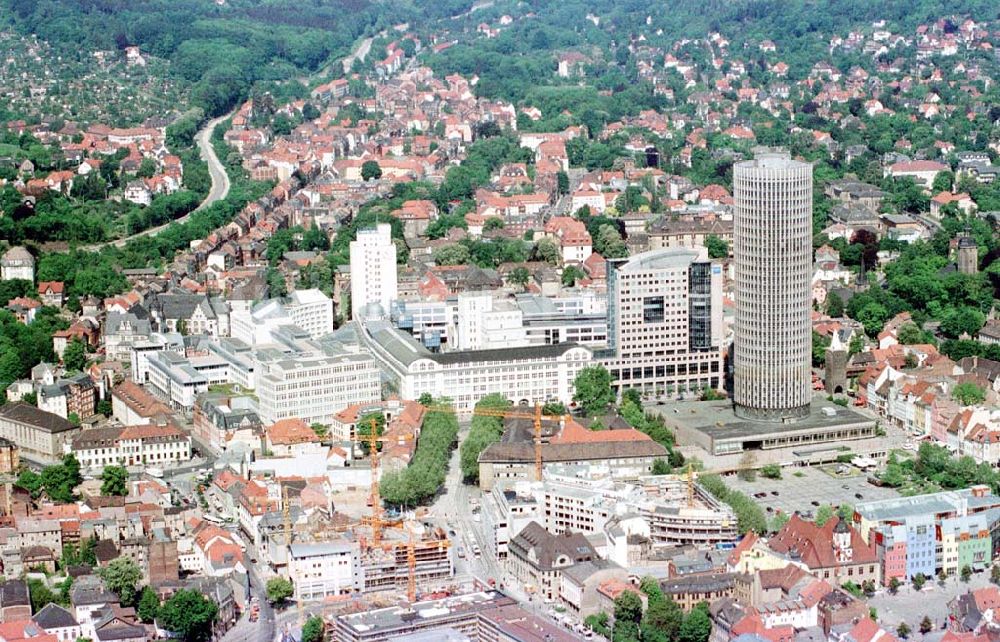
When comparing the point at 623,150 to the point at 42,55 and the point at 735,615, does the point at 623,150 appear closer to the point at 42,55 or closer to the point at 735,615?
the point at 42,55

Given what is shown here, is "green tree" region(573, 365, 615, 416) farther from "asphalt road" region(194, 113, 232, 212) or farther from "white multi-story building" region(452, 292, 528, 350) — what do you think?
"asphalt road" region(194, 113, 232, 212)

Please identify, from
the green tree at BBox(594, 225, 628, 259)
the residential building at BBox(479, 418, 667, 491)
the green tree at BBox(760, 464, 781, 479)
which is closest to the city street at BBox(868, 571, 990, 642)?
the green tree at BBox(760, 464, 781, 479)

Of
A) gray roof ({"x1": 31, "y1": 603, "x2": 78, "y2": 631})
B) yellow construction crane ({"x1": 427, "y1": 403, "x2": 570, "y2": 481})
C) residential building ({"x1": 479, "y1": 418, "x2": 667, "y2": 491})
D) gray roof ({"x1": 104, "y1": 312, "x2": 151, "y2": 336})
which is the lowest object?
gray roof ({"x1": 31, "y1": 603, "x2": 78, "y2": 631})

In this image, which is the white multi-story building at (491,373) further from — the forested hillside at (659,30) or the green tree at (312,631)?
the forested hillside at (659,30)

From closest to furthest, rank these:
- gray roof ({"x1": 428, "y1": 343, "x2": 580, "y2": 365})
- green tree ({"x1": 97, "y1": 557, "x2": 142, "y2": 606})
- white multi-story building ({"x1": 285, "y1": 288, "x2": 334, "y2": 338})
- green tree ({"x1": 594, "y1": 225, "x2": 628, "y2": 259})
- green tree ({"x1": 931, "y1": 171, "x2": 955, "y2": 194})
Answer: green tree ({"x1": 97, "y1": 557, "x2": 142, "y2": 606}) → gray roof ({"x1": 428, "y1": 343, "x2": 580, "y2": 365}) → white multi-story building ({"x1": 285, "y1": 288, "x2": 334, "y2": 338}) → green tree ({"x1": 594, "y1": 225, "x2": 628, "y2": 259}) → green tree ({"x1": 931, "y1": 171, "x2": 955, "y2": 194})

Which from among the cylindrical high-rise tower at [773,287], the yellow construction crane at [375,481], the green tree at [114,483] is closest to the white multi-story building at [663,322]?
the cylindrical high-rise tower at [773,287]

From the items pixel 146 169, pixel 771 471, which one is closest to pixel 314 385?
pixel 771 471
